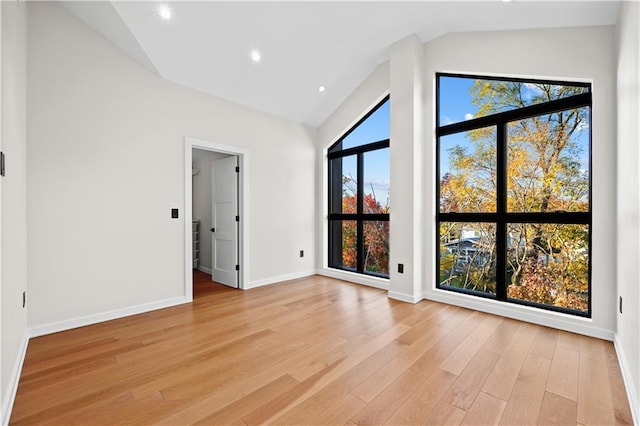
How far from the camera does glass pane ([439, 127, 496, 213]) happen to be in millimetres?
3260

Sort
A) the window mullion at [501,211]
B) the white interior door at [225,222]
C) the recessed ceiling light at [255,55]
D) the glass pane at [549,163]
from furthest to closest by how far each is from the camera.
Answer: the white interior door at [225,222]
the recessed ceiling light at [255,55]
the window mullion at [501,211]
the glass pane at [549,163]

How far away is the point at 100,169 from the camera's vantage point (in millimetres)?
2947

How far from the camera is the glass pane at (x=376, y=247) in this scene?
4297 millimetres

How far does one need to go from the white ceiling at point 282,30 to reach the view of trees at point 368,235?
1765 mm

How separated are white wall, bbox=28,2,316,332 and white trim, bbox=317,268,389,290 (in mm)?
2284

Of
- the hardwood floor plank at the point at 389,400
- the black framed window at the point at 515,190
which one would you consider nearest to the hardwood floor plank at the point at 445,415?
the hardwood floor plank at the point at 389,400

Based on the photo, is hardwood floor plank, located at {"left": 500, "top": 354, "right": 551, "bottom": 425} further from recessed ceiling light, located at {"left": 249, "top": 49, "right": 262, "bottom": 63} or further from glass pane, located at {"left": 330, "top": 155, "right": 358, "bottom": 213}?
recessed ceiling light, located at {"left": 249, "top": 49, "right": 262, "bottom": 63}

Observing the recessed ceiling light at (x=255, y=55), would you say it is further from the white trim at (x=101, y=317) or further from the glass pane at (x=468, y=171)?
the white trim at (x=101, y=317)

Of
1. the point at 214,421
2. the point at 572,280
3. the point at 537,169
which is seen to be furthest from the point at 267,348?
the point at 537,169

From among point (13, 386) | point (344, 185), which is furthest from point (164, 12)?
point (344, 185)

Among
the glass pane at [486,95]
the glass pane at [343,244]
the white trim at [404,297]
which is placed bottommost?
the white trim at [404,297]

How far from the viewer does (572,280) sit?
2771mm

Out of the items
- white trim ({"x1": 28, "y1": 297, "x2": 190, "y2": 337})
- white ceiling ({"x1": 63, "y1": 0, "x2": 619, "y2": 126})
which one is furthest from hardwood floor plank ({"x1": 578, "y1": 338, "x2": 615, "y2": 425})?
white trim ({"x1": 28, "y1": 297, "x2": 190, "y2": 337})

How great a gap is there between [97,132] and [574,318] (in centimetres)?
482
